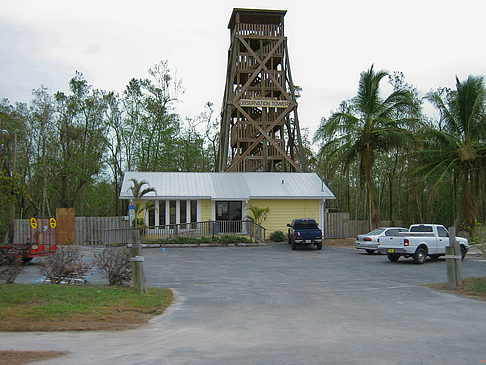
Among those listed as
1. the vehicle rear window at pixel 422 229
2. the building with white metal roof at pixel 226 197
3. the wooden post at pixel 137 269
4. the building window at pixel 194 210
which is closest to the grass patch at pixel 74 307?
the wooden post at pixel 137 269

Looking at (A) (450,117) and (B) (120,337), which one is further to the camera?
(A) (450,117)

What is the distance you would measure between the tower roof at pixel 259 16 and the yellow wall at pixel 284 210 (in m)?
17.4

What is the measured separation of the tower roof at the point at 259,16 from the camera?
40.5m

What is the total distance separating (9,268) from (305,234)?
18160 millimetres

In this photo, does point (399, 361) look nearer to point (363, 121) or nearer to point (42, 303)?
point (42, 303)

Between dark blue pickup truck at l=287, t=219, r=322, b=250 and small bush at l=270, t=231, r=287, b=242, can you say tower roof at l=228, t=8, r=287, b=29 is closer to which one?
small bush at l=270, t=231, r=287, b=242

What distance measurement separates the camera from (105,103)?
137 feet

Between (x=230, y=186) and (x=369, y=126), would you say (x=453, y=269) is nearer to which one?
(x=369, y=126)

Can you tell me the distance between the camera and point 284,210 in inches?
1298

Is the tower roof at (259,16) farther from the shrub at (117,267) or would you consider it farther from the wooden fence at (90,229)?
the shrub at (117,267)

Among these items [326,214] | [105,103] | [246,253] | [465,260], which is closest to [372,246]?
[465,260]

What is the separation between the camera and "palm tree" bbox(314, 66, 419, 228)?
29.7 m

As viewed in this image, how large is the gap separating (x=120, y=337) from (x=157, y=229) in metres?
22.1

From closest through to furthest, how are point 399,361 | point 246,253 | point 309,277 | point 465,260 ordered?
1. point 399,361
2. point 309,277
3. point 465,260
4. point 246,253
